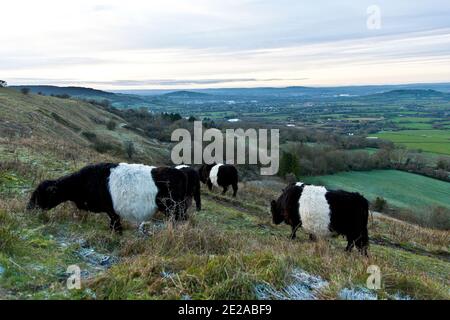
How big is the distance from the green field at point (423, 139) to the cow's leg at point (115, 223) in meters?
79.1

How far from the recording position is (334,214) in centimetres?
1078

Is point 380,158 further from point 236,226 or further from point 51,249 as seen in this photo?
point 51,249

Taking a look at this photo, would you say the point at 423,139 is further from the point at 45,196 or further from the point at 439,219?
the point at 45,196

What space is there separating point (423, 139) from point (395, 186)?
1699 inches

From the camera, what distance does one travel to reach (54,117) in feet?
156

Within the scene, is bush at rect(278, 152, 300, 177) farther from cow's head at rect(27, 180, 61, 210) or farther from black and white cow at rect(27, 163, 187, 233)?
cow's head at rect(27, 180, 61, 210)

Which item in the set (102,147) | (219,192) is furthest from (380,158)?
(219,192)

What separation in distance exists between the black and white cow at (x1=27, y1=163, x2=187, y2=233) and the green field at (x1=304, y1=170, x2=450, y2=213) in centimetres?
4211

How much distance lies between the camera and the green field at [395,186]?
164ft

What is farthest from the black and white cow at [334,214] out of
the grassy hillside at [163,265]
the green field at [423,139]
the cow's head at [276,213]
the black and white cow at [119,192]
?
the green field at [423,139]

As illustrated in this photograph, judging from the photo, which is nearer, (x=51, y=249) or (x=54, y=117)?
(x=51, y=249)

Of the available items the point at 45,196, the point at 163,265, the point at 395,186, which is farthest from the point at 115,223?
the point at 395,186

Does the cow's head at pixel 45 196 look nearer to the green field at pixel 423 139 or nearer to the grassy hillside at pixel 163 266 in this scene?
the grassy hillside at pixel 163 266

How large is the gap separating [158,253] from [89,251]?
1.32m
